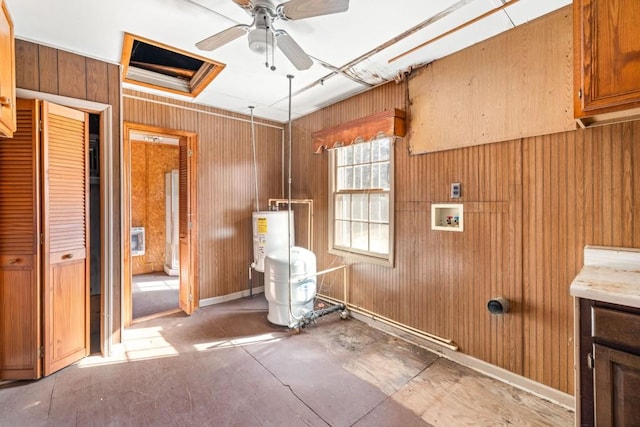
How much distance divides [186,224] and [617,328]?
393 centimetres

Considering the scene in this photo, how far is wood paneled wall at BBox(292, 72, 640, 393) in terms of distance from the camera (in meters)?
1.81

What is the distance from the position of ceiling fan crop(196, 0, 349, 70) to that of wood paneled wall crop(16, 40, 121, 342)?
1323mm

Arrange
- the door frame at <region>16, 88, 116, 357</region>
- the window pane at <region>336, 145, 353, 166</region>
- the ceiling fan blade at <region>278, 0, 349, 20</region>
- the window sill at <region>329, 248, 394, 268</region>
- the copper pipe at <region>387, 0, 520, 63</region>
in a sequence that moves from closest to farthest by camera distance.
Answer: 1. the ceiling fan blade at <region>278, 0, 349, 20</region>
2. the copper pipe at <region>387, 0, 520, 63</region>
3. the door frame at <region>16, 88, 116, 357</region>
4. the window sill at <region>329, 248, 394, 268</region>
5. the window pane at <region>336, 145, 353, 166</region>

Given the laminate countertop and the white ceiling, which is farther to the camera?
the white ceiling

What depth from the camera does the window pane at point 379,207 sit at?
317 centimetres

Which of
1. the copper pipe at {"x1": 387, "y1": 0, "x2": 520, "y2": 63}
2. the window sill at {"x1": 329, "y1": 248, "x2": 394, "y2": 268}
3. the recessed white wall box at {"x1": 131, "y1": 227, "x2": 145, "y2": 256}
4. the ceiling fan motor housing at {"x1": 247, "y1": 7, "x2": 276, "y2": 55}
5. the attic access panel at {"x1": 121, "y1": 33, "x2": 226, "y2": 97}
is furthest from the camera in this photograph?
the recessed white wall box at {"x1": 131, "y1": 227, "x2": 145, "y2": 256}

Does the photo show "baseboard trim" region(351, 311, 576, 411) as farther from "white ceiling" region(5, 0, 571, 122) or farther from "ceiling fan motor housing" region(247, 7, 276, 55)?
"ceiling fan motor housing" region(247, 7, 276, 55)

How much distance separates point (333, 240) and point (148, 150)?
170 inches

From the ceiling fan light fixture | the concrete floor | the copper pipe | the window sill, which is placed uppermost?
the copper pipe

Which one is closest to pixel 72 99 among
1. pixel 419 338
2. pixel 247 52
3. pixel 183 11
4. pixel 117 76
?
pixel 117 76

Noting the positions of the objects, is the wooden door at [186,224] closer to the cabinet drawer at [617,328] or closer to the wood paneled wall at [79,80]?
the wood paneled wall at [79,80]

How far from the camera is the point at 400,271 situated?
295 centimetres

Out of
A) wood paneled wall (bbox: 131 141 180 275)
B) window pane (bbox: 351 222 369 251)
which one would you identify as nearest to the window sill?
window pane (bbox: 351 222 369 251)

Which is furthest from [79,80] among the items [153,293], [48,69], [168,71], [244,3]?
[153,293]
